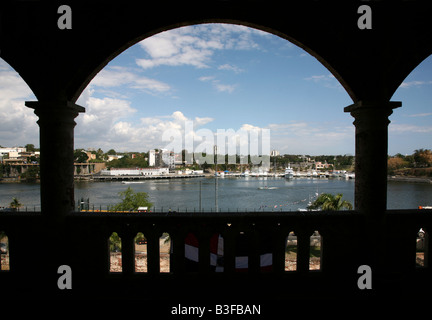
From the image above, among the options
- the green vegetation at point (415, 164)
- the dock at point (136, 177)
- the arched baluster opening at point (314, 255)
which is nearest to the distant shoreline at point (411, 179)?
the green vegetation at point (415, 164)

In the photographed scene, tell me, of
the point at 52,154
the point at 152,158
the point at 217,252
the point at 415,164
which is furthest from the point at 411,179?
the point at 152,158

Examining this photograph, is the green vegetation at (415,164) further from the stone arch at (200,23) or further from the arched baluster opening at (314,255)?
the stone arch at (200,23)

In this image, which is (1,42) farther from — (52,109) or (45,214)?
(45,214)

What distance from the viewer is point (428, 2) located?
2750 millimetres

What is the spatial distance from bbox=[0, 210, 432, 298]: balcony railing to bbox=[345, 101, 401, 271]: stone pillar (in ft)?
0.07

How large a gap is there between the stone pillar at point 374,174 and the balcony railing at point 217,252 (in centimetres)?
2

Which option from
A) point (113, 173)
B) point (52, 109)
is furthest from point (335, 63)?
point (113, 173)

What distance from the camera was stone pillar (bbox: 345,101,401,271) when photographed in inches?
105

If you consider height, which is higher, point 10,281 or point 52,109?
point 52,109

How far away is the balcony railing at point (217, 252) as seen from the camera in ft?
8.55

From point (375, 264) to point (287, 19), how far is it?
2547mm

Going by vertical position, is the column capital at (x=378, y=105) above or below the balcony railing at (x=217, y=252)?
above

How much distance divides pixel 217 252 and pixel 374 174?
1707 mm
